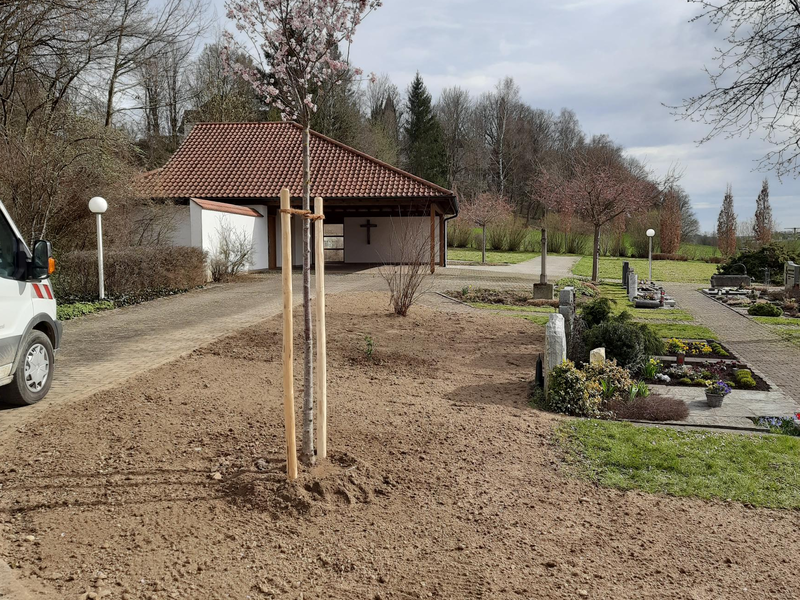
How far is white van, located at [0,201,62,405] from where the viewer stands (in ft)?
17.5

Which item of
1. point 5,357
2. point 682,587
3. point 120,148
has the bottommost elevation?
point 682,587

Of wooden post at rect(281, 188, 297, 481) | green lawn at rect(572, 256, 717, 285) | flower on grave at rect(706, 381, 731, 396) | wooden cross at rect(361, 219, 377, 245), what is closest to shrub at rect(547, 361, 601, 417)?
flower on grave at rect(706, 381, 731, 396)

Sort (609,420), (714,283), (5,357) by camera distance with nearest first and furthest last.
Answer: (5,357)
(609,420)
(714,283)

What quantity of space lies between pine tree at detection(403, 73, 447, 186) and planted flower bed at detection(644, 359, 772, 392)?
41.4 m

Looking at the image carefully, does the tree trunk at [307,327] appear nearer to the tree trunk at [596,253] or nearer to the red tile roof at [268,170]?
the red tile roof at [268,170]

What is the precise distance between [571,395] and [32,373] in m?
4.99

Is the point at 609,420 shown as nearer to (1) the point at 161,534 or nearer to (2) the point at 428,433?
(2) the point at 428,433

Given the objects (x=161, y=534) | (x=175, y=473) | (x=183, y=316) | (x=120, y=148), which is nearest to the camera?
(x=161, y=534)

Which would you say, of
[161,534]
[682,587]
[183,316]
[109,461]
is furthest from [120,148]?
[682,587]

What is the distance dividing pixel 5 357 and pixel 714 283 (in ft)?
72.3

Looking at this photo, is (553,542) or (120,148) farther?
(120,148)

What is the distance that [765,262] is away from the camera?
2453 centimetres

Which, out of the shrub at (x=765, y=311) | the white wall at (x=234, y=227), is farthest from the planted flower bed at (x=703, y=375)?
the white wall at (x=234, y=227)

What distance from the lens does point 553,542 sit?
337cm
